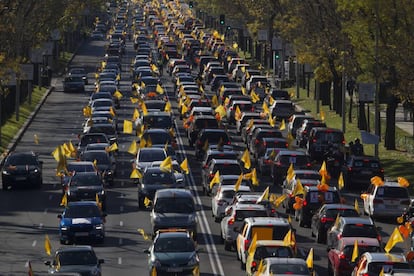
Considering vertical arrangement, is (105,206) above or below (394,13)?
below

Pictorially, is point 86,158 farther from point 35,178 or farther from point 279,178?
point 279,178

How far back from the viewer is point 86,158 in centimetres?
6316

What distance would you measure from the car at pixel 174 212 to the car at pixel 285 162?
12.7 metres

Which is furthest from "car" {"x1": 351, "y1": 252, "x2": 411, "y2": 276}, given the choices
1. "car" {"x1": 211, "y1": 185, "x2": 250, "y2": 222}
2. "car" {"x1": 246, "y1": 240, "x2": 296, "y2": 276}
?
"car" {"x1": 211, "y1": 185, "x2": 250, "y2": 222}

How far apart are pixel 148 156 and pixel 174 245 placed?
21.8 meters

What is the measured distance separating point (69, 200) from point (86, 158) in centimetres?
825

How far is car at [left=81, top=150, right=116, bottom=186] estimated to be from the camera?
2472 inches

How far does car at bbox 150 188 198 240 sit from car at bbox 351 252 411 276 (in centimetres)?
1145

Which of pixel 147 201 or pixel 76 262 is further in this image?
pixel 147 201

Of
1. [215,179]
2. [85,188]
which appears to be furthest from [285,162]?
[85,188]

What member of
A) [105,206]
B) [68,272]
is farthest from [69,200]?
[68,272]

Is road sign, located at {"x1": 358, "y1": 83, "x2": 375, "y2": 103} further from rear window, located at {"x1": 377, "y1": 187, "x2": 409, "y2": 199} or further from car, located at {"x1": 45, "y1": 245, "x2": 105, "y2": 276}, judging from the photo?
car, located at {"x1": 45, "y1": 245, "x2": 105, "y2": 276}

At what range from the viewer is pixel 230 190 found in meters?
52.0

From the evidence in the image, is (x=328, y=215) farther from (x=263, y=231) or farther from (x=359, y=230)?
(x=263, y=231)
